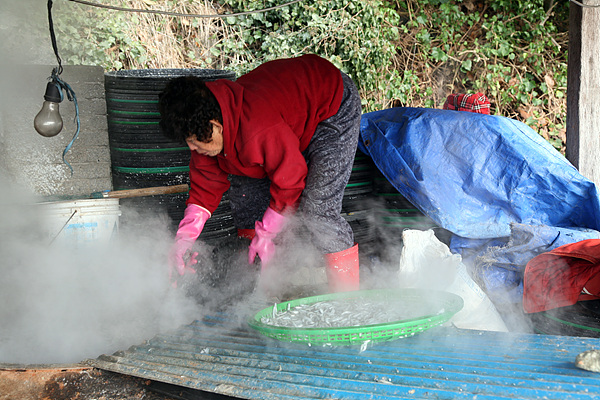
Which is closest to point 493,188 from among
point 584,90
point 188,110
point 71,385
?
point 584,90

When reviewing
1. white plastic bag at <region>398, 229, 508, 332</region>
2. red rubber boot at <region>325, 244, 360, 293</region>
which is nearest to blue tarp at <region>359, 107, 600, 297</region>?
white plastic bag at <region>398, 229, 508, 332</region>

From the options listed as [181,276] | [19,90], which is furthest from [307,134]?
[19,90]

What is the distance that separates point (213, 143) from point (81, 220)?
1574 millimetres

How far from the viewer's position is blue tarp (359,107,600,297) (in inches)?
119

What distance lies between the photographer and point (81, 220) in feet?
→ 11.1

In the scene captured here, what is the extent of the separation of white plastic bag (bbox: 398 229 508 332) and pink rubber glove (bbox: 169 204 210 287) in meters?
1.19

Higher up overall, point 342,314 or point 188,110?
point 188,110

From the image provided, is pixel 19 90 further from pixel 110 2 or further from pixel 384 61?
pixel 384 61

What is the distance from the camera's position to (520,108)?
700cm

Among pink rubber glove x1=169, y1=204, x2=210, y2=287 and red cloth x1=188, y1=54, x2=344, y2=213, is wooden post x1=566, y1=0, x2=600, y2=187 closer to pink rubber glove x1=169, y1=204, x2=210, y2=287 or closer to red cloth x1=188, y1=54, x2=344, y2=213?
red cloth x1=188, y1=54, x2=344, y2=213

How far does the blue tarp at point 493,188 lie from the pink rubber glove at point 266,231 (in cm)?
116

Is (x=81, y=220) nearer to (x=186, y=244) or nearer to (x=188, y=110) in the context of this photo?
(x=186, y=244)

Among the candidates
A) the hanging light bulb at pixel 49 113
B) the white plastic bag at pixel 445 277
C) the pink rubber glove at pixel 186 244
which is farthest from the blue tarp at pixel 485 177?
the hanging light bulb at pixel 49 113

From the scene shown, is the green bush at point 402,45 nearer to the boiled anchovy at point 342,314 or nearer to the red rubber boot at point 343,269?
the red rubber boot at point 343,269
